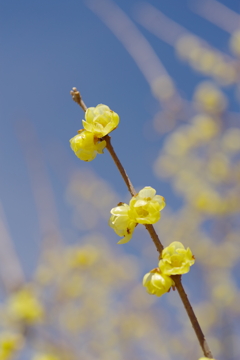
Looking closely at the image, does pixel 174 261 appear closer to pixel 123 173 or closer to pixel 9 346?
pixel 123 173

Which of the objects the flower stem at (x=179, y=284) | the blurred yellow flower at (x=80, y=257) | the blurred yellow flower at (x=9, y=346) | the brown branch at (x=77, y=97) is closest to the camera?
the flower stem at (x=179, y=284)

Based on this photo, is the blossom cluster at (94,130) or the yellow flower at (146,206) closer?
the yellow flower at (146,206)

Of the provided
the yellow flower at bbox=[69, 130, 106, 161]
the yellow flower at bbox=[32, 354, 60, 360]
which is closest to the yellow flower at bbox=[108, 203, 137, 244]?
the yellow flower at bbox=[69, 130, 106, 161]

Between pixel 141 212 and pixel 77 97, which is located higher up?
pixel 77 97

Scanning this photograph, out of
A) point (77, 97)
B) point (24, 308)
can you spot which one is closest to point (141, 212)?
point (77, 97)

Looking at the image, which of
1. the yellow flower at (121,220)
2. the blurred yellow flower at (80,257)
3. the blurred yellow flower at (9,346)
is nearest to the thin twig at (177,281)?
the yellow flower at (121,220)

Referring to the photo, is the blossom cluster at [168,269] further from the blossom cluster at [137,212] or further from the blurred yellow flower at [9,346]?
the blurred yellow flower at [9,346]
